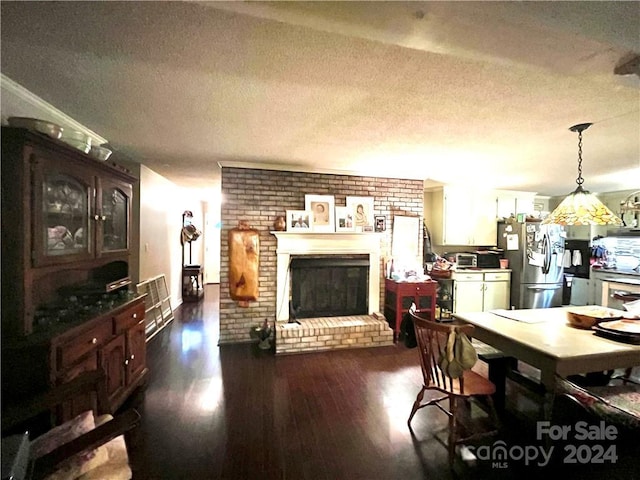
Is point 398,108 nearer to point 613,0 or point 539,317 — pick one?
point 613,0

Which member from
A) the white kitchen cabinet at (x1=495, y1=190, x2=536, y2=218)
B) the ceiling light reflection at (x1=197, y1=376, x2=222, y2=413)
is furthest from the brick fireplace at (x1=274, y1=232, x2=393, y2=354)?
the white kitchen cabinet at (x1=495, y1=190, x2=536, y2=218)

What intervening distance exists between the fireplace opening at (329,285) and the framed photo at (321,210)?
16.5 inches

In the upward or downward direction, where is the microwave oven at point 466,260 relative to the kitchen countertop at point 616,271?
upward

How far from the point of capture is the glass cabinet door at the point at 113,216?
2229 millimetres

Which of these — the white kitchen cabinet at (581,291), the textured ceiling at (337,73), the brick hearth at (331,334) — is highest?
the textured ceiling at (337,73)

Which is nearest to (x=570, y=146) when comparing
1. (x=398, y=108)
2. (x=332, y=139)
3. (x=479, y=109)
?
(x=479, y=109)

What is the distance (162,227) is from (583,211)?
5.30m

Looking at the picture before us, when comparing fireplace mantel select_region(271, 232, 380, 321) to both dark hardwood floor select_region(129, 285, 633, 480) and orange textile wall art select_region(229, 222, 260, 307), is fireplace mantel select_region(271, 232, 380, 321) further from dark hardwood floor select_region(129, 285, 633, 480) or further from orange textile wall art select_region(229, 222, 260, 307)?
dark hardwood floor select_region(129, 285, 633, 480)

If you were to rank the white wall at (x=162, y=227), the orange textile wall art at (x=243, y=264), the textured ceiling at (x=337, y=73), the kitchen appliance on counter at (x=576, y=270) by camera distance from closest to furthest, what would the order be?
the textured ceiling at (x=337, y=73), the orange textile wall art at (x=243, y=264), the white wall at (x=162, y=227), the kitchen appliance on counter at (x=576, y=270)

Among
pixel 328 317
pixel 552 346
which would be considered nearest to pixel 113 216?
pixel 328 317

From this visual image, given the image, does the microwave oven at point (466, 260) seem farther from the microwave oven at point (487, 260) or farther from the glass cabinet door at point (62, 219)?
the glass cabinet door at point (62, 219)

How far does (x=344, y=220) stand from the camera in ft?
13.3

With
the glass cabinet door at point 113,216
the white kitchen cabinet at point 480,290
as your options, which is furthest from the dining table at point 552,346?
the glass cabinet door at point 113,216

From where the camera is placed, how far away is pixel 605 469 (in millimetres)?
1347
